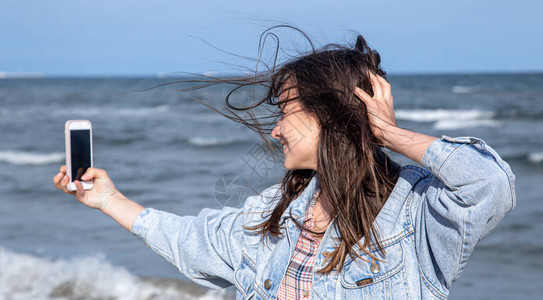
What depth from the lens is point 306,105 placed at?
4.67ft

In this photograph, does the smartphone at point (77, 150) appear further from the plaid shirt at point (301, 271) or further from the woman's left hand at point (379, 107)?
the woman's left hand at point (379, 107)

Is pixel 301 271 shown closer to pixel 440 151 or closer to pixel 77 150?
pixel 440 151

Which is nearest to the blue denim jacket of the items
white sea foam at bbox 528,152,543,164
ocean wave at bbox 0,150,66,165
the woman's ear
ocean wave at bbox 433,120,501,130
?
the woman's ear

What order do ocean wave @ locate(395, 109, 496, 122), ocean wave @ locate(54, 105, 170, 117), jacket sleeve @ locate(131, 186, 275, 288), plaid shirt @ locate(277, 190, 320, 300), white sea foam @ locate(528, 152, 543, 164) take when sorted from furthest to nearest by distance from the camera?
ocean wave @ locate(54, 105, 170, 117) < ocean wave @ locate(395, 109, 496, 122) < white sea foam @ locate(528, 152, 543, 164) < jacket sleeve @ locate(131, 186, 275, 288) < plaid shirt @ locate(277, 190, 320, 300)

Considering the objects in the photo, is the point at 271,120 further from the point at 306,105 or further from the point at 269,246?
the point at 269,246

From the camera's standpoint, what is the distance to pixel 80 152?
173cm

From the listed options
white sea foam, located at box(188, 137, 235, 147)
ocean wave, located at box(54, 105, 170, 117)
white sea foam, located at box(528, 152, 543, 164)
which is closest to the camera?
white sea foam, located at box(528, 152, 543, 164)

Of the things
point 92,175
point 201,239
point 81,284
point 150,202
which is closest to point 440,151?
point 201,239

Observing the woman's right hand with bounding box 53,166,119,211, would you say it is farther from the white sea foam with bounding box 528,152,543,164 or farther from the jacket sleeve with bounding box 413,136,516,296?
the white sea foam with bounding box 528,152,543,164

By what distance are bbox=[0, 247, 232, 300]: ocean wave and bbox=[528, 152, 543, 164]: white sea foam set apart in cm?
644

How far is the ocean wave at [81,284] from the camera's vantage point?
3.88m

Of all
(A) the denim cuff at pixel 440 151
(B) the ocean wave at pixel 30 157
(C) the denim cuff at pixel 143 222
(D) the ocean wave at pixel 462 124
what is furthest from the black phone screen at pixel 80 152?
(D) the ocean wave at pixel 462 124

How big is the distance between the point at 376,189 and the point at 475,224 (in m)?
0.30

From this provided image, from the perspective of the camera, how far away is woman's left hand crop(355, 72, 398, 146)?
1.31 meters
